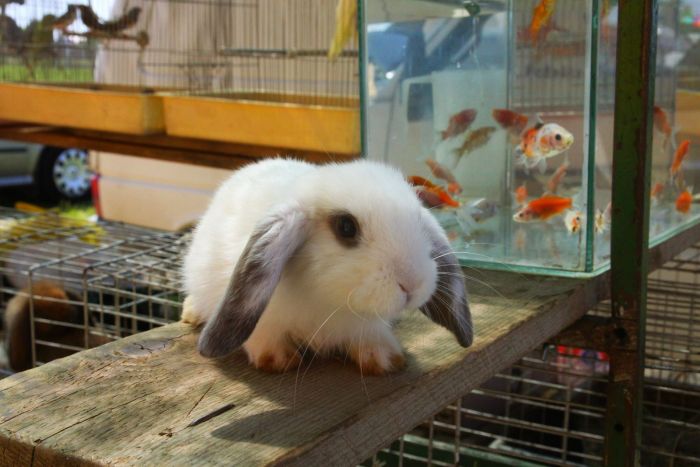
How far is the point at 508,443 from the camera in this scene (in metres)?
2.30

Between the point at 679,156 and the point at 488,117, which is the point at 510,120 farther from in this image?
the point at 679,156

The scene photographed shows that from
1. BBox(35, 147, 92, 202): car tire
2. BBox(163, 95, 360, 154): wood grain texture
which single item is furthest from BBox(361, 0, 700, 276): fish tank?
BBox(35, 147, 92, 202): car tire

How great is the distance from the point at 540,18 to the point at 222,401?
1.03 metres

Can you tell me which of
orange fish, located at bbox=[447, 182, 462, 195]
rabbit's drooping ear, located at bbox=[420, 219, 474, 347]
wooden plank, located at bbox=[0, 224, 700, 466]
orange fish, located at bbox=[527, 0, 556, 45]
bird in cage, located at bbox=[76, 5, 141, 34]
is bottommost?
wooden plank, located at bbox=[0, 224, 700, 466]

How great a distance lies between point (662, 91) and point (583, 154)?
621 millimetres

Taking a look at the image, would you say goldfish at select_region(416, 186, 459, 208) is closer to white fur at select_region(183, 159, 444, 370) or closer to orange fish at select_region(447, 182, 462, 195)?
orange fish at select_region(447, 182, 462, 195)

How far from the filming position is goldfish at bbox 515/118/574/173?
1.54 metres

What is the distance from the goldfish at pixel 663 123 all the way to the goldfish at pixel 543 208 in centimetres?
44

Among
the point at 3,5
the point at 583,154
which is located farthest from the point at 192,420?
the point at 3,5

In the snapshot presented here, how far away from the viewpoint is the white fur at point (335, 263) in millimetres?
1002

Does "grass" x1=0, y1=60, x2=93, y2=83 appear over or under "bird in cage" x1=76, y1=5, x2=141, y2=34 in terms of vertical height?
under

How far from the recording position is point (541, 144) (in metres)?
1.60

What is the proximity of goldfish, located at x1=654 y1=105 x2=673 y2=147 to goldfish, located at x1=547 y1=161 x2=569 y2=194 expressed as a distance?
0.43 metres

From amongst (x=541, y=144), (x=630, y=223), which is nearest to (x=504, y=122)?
(x=541, y=144)
